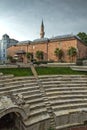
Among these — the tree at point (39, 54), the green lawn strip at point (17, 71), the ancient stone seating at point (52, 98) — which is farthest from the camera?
the tree at point (39, 54)

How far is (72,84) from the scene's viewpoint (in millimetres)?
22031

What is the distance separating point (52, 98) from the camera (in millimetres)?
18547

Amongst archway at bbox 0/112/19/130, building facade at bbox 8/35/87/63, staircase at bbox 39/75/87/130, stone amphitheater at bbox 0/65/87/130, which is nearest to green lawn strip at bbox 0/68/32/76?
stone amphitheater at bbox 0/65/87/130

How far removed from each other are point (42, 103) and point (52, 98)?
1.37 metres

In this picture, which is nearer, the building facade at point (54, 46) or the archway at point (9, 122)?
the archway at point (9, 122)

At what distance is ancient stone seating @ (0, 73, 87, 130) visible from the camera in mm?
16422

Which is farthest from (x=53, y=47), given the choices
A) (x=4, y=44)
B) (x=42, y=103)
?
(x=42, y=103)

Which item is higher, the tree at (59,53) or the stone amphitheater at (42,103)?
the tree at (59,53)

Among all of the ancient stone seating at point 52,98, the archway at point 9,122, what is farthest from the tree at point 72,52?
the archway at point 9,122

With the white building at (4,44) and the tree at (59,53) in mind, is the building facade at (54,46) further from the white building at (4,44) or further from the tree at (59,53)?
the white building at (4,44)

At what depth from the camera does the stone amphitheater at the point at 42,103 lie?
49.2ft

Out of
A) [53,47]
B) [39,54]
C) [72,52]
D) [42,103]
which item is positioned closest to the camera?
[42,103]

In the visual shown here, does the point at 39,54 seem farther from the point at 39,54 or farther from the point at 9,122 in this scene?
the point at 9,122

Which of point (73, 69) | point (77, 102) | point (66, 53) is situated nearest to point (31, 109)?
point (77, 102)
